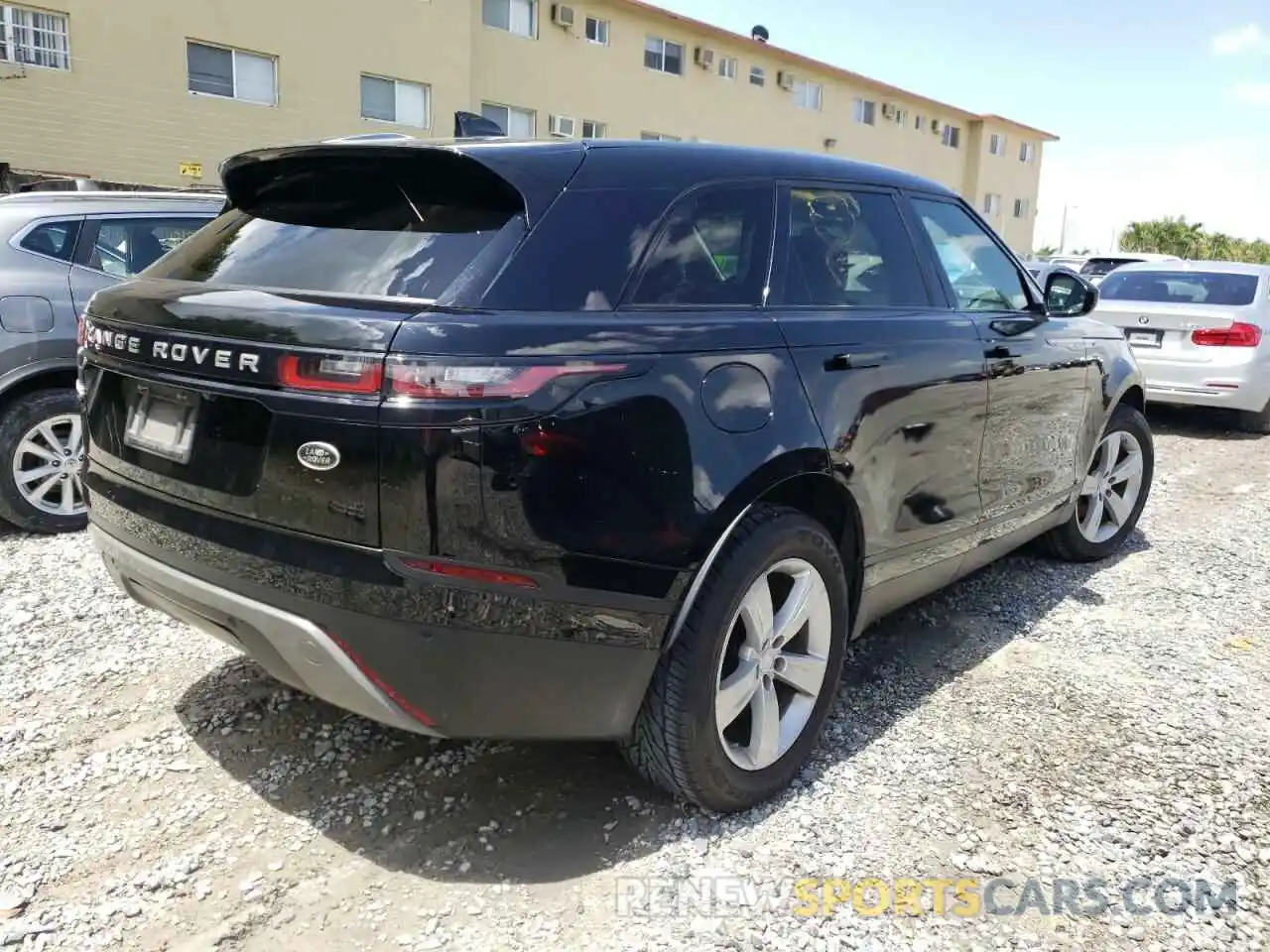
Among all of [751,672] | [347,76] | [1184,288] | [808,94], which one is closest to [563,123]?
[347,76]

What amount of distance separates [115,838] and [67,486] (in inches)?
121

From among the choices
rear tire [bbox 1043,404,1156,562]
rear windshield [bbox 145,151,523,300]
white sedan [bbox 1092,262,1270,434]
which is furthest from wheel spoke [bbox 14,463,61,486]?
white sedan [bbox 1092,262,1270,434]

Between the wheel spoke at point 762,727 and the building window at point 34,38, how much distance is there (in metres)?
16.1

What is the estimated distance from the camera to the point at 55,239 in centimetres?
506

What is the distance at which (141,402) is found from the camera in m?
2.55

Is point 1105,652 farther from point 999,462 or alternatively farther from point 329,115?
point 329,115

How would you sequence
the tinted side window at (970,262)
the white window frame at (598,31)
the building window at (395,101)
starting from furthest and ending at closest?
1. the white window frame at (598,31)
2. the building window at (395,101)
3. the tinted side window at (970,262)

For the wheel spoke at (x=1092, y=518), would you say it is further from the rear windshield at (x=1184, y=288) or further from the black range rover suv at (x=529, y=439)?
the rear windshield at (x=1184, y=288)

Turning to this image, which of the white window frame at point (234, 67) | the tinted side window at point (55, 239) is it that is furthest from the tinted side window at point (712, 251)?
the white window frame at point (234, 67)

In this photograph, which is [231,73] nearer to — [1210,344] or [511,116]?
[511,116]

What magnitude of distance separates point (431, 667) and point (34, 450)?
384 cm

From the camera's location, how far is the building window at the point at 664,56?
23.3m

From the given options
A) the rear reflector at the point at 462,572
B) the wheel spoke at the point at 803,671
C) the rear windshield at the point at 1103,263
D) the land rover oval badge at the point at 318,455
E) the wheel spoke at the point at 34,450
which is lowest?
the wheel spoke at the point at 803,671

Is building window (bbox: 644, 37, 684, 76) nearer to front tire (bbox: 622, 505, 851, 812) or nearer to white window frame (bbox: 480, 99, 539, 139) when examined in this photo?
white window frame (bbox: 480, 99, 539, 139)
